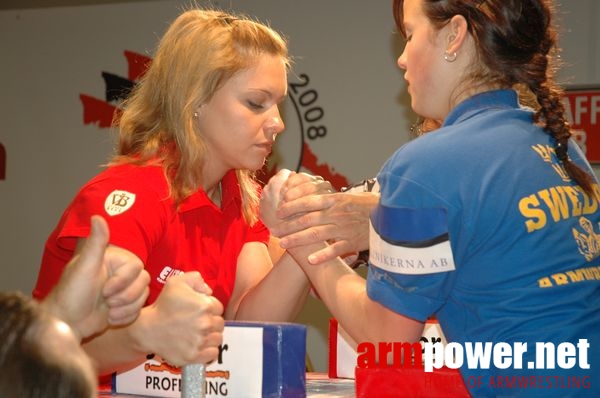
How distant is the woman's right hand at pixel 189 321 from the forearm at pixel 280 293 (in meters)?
0.81

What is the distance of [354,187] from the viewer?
189 cm

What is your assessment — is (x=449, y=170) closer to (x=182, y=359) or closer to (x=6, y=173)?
(x=182, y=359)

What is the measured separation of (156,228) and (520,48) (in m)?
0.78

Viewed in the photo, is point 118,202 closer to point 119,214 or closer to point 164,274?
point 119,214

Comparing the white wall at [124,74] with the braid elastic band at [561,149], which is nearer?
the braid elastic band at [561,149]

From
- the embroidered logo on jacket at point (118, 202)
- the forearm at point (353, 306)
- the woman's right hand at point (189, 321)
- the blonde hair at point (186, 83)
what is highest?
the blonde hair at point (186, 83)

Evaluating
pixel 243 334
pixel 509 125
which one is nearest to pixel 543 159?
pixel 509 125

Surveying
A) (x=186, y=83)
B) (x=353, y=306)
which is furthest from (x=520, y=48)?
(x=186, y=83)

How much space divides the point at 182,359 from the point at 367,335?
40cm

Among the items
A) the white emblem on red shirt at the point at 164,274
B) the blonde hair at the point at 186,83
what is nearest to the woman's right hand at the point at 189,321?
the white emblem on red shirt at the point at 164,274

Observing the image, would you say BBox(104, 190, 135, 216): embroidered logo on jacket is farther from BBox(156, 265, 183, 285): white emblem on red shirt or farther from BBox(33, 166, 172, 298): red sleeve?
BBox(156, 265, 183, 285): white emblem on red shirt

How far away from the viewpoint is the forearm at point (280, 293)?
6.09 ft

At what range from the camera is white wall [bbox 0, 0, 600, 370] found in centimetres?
404

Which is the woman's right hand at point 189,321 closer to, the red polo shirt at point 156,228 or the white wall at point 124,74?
the red polo shirt at point 156,228
